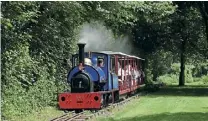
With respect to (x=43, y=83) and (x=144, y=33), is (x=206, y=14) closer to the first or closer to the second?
(x=144, y=33)

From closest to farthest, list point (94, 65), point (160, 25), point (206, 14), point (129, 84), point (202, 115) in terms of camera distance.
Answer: point (202, 115)
point (94, 65)
point (129, 84)
point (206, 14)
point (160, 25)

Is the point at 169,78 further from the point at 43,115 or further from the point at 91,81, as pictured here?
the point at 43,115

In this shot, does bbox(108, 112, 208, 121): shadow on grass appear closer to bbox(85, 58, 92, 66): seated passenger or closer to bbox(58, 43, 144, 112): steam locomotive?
bbox(58, 43, 144, 112): steam locomotive

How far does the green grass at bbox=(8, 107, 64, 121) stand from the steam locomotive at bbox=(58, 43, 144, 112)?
2.66 ft

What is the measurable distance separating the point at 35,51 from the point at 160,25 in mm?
25194

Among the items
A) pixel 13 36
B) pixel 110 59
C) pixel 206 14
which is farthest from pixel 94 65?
pixel 206 14

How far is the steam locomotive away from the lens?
62.0 feet

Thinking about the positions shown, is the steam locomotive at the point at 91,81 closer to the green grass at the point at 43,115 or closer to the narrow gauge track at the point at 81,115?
the narrow gauge track at the point at 81,115

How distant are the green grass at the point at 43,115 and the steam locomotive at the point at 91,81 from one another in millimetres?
810

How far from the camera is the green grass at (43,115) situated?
Result: 17725 mm

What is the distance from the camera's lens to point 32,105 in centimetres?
1945

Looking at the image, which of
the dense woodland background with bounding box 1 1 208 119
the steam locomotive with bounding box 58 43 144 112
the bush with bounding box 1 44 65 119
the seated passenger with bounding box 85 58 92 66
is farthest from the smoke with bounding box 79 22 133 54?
the seated passenger with bounding box 85 58 92 66

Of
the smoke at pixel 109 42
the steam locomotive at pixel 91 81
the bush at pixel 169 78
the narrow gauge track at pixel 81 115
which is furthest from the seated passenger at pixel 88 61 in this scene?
the bush at pixel 169 78

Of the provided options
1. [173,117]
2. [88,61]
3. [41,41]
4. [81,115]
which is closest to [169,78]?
[41,41]
